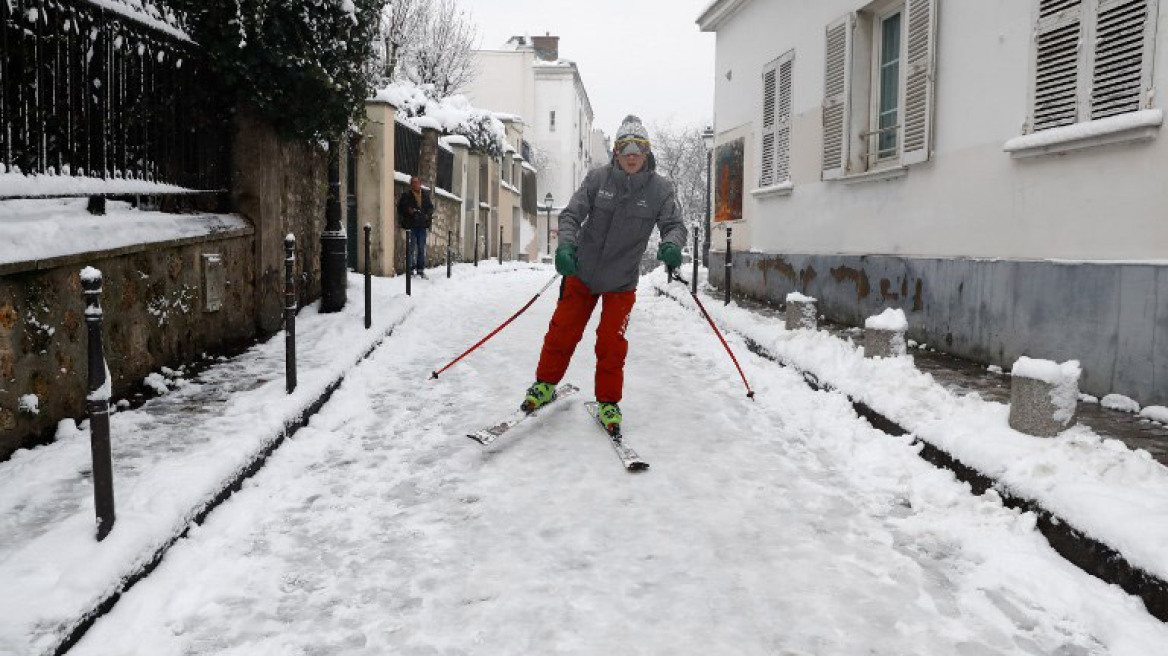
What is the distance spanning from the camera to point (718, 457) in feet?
14.9

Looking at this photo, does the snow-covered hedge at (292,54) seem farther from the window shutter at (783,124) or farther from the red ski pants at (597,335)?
the window shutter at (783,124)

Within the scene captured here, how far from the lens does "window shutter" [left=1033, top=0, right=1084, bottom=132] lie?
5.72 m

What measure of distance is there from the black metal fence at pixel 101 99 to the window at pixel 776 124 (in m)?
7.64

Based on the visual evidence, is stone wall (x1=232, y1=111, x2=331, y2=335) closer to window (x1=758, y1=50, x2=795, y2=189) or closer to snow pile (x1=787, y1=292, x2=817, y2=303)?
snow pile (x1=787, y1=292, x2=817, y2=303)

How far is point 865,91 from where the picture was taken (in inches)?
375

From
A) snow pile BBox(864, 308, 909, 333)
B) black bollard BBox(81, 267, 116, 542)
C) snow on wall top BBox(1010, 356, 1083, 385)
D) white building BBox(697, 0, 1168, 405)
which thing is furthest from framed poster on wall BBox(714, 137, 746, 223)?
black bollard BBox(81, 267, 116, 542)

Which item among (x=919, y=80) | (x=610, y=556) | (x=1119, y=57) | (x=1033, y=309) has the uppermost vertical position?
(x=919, y=80)

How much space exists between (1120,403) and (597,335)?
3198mm

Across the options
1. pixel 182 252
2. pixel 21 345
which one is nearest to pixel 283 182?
pixel 182 252

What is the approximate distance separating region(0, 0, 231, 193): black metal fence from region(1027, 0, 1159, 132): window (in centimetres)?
616

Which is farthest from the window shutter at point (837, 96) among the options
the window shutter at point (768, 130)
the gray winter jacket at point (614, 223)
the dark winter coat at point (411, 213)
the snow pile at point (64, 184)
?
the snow pile at point (64, 184)

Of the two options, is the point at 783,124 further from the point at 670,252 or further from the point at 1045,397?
the point at 1045,397

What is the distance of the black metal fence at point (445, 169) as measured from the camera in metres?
20.0

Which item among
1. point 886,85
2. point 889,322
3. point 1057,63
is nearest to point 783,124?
point 886,85
